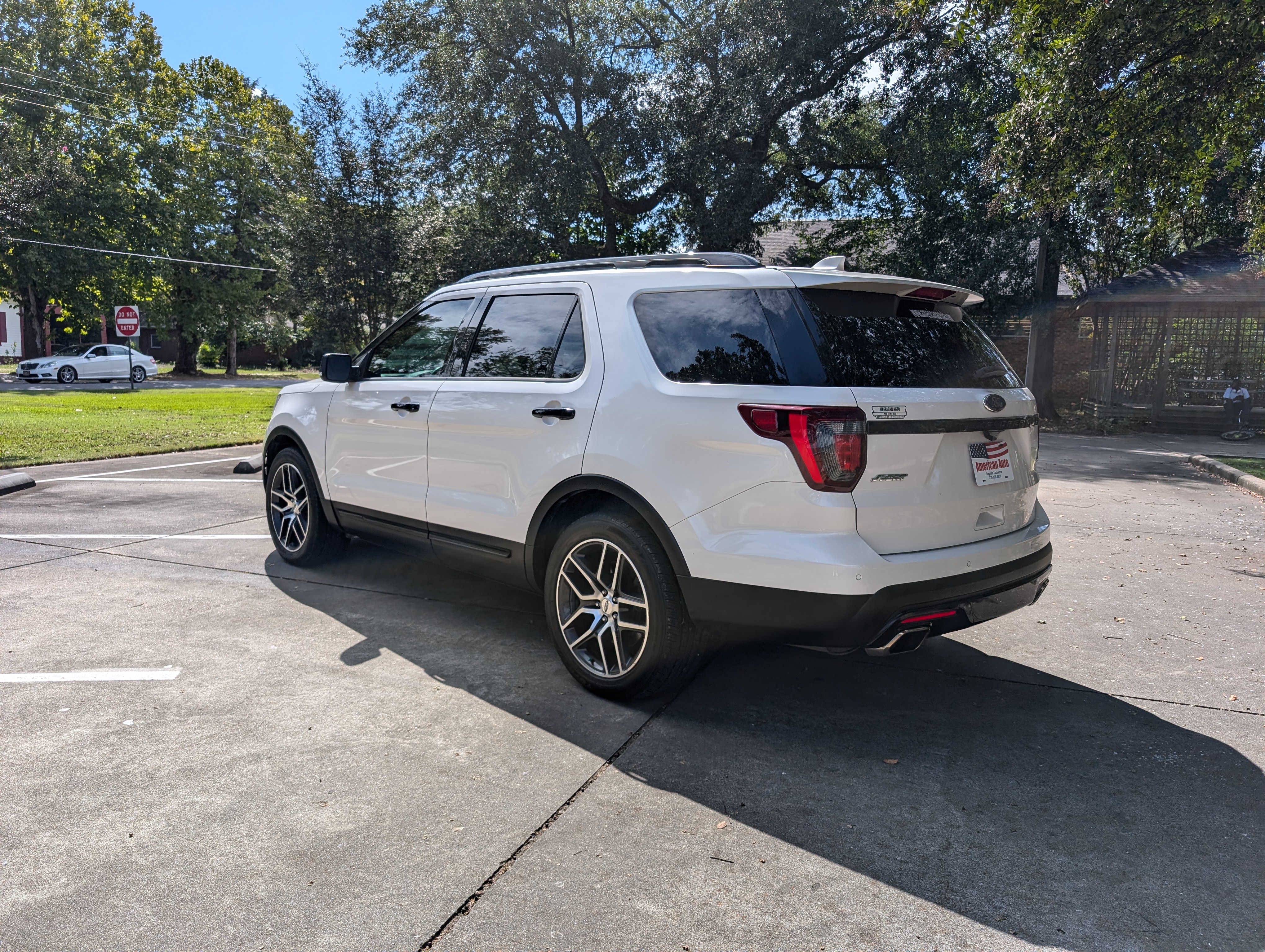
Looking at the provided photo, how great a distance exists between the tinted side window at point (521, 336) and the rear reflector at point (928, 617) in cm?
183

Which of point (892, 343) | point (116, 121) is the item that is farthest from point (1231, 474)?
point (116, 121)

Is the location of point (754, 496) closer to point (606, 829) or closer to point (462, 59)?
point (606, 829)

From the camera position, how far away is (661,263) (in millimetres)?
4262

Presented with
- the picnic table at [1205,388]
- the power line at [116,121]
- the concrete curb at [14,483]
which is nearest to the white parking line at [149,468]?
the concrete curb at [14,483]

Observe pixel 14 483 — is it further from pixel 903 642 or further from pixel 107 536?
pixel 903 642

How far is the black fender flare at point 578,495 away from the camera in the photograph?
379cm

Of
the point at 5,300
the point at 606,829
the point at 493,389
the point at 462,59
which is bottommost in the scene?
the point at 606,829

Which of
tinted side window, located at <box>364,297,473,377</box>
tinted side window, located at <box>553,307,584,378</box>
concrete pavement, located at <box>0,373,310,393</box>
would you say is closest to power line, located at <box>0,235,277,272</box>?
concrete pavement, located at <box>0,373,310,393</box>

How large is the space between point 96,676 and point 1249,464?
1479 cm

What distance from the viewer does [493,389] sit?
4684 millimetres

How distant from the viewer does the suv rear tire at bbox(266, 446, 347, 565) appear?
6195 millimetres

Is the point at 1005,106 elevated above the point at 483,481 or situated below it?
above

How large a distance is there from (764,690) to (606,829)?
1477mm

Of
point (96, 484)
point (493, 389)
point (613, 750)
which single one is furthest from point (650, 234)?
point (613, 750)
